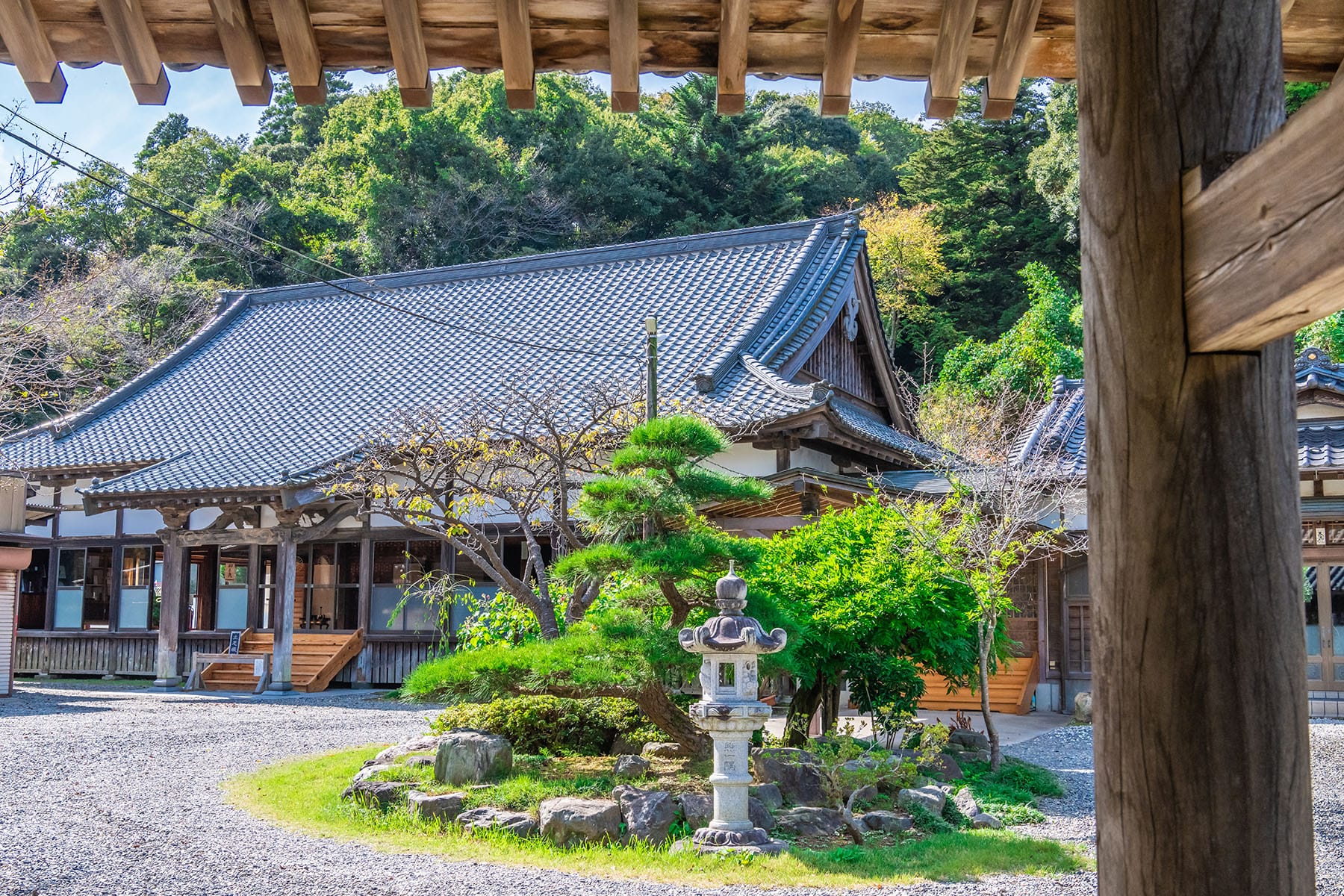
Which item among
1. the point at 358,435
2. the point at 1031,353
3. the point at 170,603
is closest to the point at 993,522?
the point at 358,435

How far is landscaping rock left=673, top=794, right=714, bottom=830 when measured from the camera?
682 cm

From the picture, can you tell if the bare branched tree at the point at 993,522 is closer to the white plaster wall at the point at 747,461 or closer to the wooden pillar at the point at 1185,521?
the white plaster wall at the point at 747,461

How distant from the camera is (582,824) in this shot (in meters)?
6.62

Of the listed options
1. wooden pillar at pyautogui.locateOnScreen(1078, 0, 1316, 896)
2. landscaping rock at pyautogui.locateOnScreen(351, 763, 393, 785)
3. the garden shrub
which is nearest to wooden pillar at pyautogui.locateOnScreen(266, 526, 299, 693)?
the garden shrub

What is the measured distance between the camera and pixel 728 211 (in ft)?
99.9

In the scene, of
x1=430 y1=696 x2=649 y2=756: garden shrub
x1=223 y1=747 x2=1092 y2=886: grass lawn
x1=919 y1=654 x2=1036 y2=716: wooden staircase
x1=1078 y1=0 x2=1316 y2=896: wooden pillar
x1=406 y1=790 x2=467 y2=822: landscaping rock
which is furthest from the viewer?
x1=919 y1=654 x2=1036 y2=716: wooden staircase

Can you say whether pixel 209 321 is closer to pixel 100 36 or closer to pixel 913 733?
pixel 913 733

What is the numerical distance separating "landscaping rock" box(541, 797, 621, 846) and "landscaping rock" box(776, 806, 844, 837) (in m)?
1.06

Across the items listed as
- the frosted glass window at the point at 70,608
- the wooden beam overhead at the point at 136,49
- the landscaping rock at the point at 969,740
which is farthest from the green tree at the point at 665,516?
the frosted glass window at the point at 70,608

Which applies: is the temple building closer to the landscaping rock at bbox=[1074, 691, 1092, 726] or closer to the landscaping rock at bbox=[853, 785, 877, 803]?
the landscaping rock at bbox=[1074, 691, 1092, 726]

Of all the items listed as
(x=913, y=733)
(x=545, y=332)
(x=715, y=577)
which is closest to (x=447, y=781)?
(x=715, y=577)

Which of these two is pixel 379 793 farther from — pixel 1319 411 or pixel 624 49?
pixel 1319 411

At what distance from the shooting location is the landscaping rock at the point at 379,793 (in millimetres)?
7488

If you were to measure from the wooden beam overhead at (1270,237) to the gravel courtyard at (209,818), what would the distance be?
4501 millimetres
